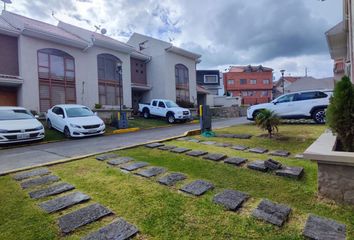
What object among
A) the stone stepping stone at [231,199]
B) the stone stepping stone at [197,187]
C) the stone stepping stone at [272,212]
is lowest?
the stone stepping stone at [272,212]

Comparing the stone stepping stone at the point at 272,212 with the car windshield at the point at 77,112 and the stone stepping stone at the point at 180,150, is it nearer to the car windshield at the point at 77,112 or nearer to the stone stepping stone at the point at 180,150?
the stone stepping stone at the point at 180,150

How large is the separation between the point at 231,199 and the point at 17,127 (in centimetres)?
990

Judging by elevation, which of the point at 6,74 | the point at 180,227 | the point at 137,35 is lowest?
the point at 180,227

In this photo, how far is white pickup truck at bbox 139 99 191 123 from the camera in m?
17.9

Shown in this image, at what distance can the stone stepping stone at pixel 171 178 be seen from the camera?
4.15m

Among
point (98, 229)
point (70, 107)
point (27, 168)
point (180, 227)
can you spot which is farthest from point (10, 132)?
point (180, 227)

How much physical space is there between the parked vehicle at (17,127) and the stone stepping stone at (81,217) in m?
8.35

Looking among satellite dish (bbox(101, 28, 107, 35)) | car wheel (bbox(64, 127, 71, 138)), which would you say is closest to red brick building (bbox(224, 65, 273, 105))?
satellite dish (bbox(101, 28, 107, 35))

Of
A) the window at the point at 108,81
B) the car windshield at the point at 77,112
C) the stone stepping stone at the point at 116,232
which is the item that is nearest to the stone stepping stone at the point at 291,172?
the stone stepping stone at the point at 116,232

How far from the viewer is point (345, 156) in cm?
309

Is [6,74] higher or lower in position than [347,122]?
higher

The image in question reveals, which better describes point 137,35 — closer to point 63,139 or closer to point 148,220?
point 63,139

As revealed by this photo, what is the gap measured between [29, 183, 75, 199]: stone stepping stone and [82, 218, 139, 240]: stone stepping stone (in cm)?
157

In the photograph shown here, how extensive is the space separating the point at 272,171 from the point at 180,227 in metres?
2.51
